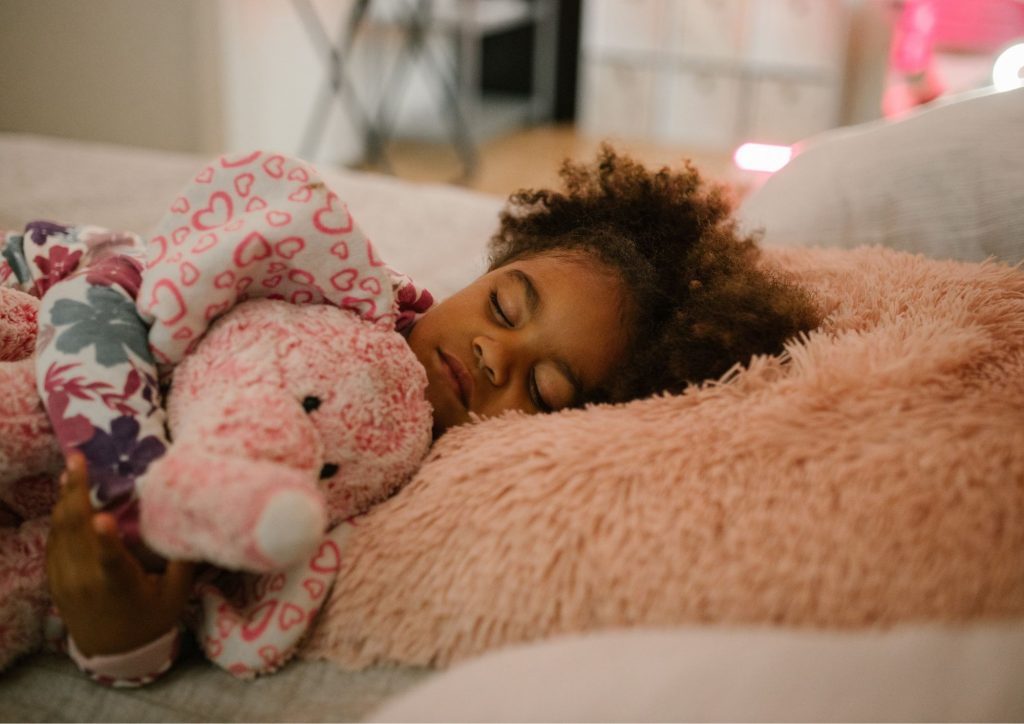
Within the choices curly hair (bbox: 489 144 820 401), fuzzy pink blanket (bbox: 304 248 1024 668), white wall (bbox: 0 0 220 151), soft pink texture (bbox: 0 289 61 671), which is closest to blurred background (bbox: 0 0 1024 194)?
white wall (bbox: 0 0 220 151)

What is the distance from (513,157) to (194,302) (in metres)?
3.56

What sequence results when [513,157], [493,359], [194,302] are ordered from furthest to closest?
[513,157] < [493,359] < [194,302]

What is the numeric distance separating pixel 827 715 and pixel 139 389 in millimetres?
501

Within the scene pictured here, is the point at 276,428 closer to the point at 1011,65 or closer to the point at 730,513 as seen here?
the point at 730,513

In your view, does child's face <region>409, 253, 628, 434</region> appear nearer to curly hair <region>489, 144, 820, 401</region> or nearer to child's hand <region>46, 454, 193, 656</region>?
curly hair <region>489, 144, 820, 401</region>

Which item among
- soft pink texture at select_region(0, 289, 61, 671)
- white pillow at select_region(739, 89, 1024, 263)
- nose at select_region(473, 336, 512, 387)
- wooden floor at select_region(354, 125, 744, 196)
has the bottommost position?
wooden floor at select_region(354, 125, 744, 196)

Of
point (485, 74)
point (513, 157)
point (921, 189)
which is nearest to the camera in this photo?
point (921, 189)

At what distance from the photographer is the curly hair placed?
76 cm

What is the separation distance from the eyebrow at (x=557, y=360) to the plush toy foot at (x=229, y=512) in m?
0.32

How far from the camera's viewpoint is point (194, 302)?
0.64 meters

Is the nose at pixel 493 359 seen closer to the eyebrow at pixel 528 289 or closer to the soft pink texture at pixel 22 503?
the eyebrow at pixel 528 289

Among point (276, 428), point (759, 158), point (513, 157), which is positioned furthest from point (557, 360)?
point (513, 157)

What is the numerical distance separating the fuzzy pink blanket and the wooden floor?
2891 millimetres

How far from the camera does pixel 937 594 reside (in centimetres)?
51
